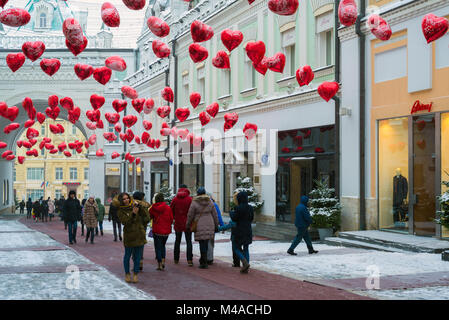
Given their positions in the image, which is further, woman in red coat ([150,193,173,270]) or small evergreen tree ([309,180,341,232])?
small evergreen tree ([309,180,341,232])

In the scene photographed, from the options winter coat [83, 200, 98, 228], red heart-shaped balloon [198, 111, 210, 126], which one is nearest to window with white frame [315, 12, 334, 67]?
red heart-shaped balloon [198, 111, 210, 126]

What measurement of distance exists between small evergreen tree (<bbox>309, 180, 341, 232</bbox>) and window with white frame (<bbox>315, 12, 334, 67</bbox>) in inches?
172

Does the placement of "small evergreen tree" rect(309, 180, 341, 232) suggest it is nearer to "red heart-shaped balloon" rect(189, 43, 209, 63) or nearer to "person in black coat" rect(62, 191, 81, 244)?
"red heart-shaped balloon" rect(189, 43, 209, 63)

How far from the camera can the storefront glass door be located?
16203 millimetres

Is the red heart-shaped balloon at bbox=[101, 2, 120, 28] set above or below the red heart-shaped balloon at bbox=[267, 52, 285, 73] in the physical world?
above

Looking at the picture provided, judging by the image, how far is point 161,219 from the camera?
13.2 metres

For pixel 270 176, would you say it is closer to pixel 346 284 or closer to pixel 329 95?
pixel 329 95

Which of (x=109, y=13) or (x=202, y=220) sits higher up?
(x=109, y=13)

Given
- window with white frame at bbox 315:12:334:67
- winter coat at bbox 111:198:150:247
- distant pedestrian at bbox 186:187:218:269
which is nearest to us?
winter coat at bbox 111:198:150:247

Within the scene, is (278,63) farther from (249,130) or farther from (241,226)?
(241,226)

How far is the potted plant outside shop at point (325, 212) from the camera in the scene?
18.6m

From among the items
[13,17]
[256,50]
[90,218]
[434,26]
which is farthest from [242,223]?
[90,218]

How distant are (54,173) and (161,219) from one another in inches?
2655

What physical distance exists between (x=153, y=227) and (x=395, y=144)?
791cm
